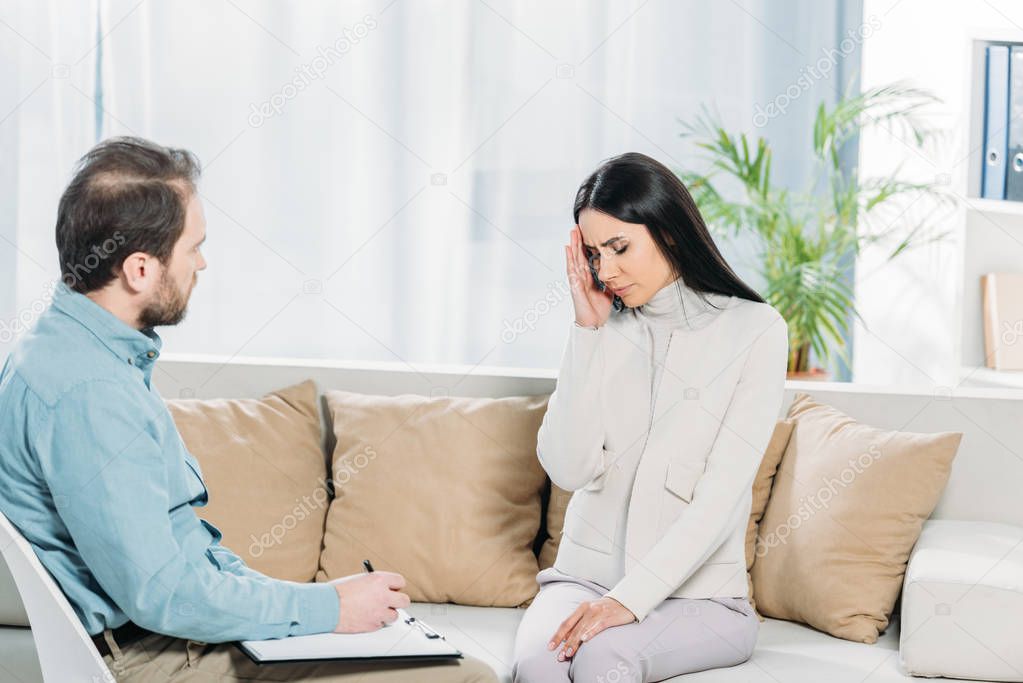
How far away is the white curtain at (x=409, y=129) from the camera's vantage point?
318 centimetres

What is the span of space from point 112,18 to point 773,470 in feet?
8.01

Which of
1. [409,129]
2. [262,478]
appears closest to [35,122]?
[409,129]

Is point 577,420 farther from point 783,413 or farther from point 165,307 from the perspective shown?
point 165,307

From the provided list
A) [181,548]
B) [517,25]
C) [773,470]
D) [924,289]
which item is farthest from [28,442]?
[924,289]

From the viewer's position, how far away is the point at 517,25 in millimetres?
3184

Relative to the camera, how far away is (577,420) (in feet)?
5.93

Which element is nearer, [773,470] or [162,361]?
[773,470]

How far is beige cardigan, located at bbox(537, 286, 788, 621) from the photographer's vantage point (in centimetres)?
174

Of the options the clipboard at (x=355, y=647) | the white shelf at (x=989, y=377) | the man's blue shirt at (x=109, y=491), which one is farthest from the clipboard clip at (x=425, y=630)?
the white shelf at (x=989, y=377)

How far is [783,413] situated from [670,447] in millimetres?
462

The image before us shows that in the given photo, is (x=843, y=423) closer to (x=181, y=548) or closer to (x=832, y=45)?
(x=181, y=548)

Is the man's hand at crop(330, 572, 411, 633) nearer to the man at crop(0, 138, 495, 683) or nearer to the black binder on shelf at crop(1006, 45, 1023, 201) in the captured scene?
the man at crop(0, 138, 495, 683)

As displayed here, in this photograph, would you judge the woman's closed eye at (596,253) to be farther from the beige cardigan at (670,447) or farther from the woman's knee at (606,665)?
the woman's knee at (606,665)

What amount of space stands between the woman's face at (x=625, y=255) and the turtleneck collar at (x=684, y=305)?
23mm
